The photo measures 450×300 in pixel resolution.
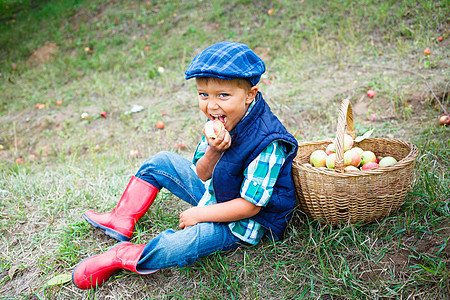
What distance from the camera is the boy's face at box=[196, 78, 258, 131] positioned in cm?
177

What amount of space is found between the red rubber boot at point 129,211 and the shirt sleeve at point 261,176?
843 millimetres

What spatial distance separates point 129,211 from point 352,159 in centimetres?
150

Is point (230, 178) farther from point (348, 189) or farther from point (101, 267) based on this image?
point (101, 267)

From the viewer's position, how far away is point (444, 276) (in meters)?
1.68

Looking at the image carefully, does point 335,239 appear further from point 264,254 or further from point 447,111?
point 447,111

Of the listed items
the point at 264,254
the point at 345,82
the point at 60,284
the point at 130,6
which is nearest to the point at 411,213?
the point at 264,254

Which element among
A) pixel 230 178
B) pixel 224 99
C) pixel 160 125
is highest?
pixel 224 99

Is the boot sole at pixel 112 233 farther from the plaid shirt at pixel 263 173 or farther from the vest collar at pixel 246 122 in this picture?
the vest collar at pixel 246 122

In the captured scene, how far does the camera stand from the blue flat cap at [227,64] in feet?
5.55

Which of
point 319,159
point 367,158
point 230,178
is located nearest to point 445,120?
point 367,158

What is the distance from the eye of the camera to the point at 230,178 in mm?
1927

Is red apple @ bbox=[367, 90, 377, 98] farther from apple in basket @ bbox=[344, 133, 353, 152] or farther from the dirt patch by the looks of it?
the dirt patch

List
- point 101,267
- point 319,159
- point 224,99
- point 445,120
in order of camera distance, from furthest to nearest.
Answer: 1. point 445,120
2. point 319,159
3. point 101,267
4. point 224,99

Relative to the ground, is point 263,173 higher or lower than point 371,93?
higher
